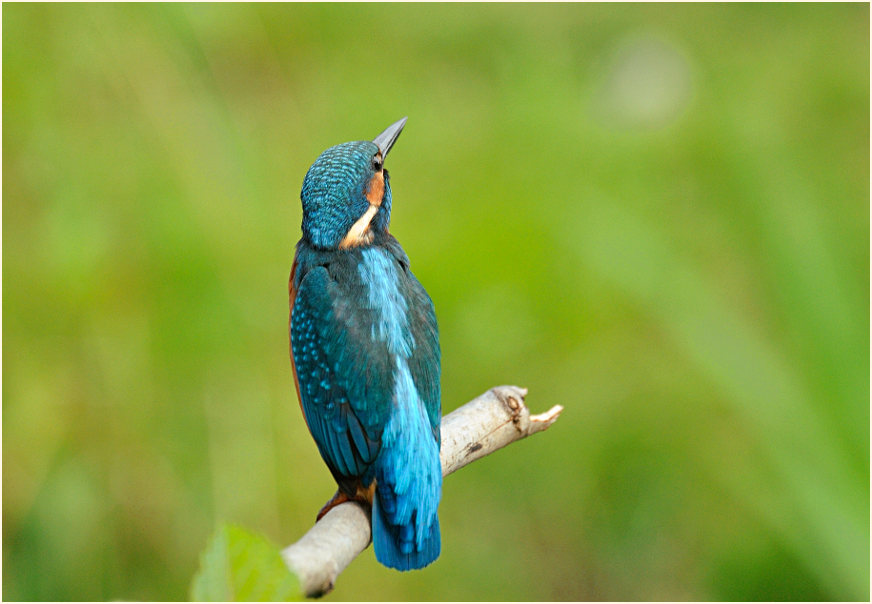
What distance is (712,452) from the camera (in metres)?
3.56

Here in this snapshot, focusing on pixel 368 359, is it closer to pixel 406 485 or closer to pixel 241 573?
pixel 406 485

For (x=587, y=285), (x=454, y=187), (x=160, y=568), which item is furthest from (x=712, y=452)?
(x=160, y=568)

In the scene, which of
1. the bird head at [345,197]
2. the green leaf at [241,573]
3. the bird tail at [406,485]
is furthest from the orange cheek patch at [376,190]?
the green leaf at [241,573]

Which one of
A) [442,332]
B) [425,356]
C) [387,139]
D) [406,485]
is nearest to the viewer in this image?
[406,485]

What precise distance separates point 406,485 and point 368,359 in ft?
0.82

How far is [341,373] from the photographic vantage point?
69.4 inches

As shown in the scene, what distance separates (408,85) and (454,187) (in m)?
0.92

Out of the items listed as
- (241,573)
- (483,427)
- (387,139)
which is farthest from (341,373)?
(241,573)

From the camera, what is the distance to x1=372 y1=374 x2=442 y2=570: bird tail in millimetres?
1698

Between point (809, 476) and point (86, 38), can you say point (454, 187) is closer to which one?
point (86, 38)

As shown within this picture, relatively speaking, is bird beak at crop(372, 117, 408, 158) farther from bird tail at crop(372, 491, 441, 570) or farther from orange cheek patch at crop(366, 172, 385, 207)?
bird tail at crop(372, 491, 441, 570)

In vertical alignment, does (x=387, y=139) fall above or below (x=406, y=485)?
above

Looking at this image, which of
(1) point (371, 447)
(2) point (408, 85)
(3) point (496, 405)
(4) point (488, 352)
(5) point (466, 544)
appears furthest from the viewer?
(2) point (408, 85)

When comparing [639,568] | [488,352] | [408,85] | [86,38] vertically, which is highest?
[86,38]
